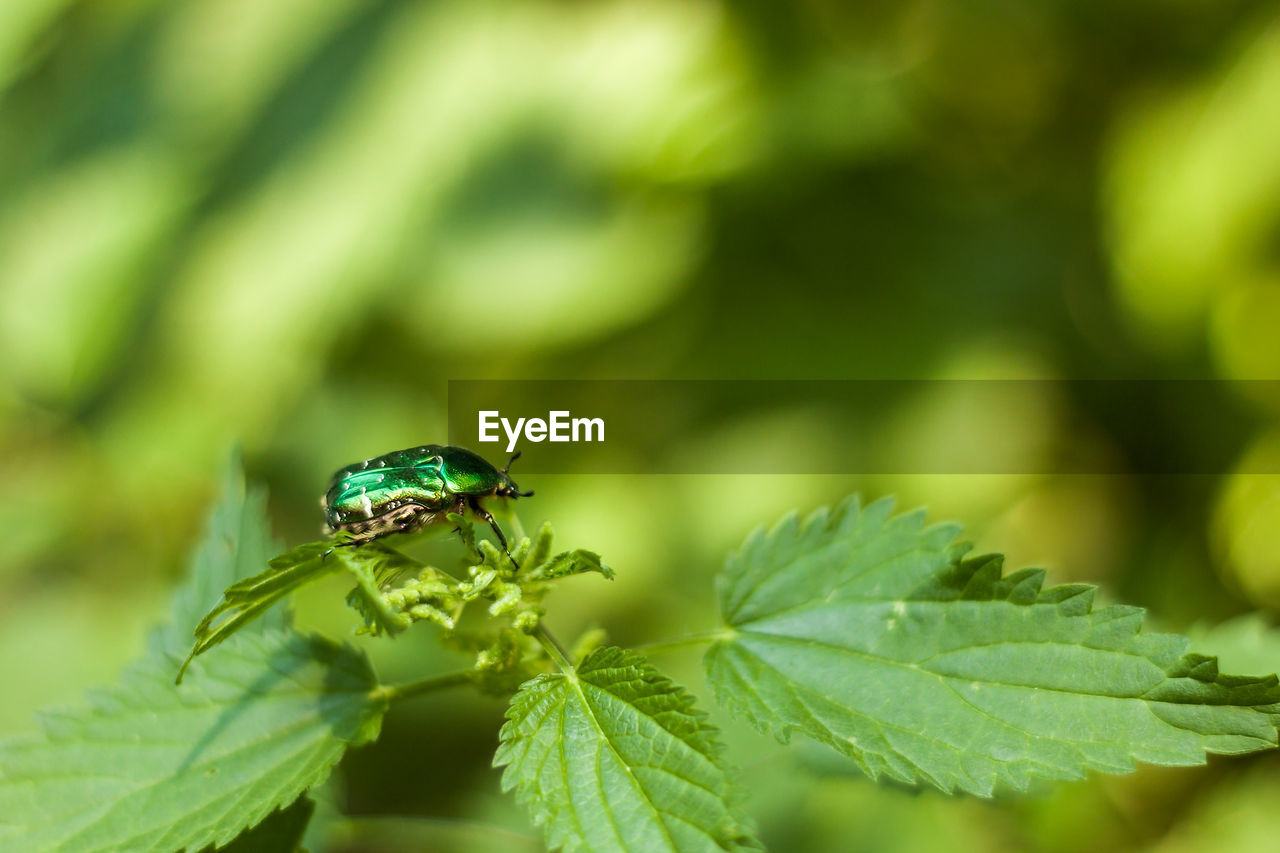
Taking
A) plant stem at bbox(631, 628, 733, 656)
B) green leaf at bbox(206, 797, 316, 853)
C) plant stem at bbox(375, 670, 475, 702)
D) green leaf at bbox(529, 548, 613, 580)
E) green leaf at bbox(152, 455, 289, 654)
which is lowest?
green leaf at bbox(206, 797, 316, 853)

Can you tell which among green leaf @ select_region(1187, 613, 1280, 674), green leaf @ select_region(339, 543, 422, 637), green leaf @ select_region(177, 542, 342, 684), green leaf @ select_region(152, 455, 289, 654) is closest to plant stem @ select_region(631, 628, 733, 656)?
green leaf @ select_region(339, 543, 422, 637)

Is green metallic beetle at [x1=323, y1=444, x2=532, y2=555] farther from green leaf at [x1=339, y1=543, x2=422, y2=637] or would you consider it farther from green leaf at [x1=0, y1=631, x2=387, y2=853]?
green leaf at [x1=0, y1=631, x2=387, y2=853]

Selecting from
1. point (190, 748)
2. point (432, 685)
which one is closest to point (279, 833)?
point (190, 748)

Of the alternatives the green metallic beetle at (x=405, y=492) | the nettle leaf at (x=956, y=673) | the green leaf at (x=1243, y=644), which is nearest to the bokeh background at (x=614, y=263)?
the green leaf at (x=1243, y=644)

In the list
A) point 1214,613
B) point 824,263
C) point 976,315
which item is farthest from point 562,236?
point 1214,613

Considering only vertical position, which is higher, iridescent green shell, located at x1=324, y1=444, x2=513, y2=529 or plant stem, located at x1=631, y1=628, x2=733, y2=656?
iridescent green shell, located at x1=324, y1=444, x2=513, y2=529

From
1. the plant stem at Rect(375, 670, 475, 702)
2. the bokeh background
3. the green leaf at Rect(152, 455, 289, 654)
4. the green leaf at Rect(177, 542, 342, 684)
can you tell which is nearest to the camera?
the green leaf at Rect(177, 542, 342, 684)
